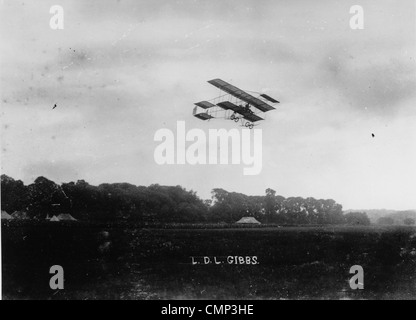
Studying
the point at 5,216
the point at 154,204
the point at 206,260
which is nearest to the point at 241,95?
the point at 154,204

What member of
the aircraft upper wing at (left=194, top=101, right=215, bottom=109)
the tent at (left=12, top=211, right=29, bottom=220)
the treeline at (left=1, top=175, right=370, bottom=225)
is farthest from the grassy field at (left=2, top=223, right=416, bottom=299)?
the aircraft upper wing at (left=194, top=101, right=215, bottom=109)

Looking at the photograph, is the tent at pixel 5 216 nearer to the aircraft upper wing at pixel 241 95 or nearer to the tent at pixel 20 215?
the tent at pixel 20 215

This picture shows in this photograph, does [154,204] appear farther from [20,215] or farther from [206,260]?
[20,215]

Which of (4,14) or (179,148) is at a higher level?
(4,14)

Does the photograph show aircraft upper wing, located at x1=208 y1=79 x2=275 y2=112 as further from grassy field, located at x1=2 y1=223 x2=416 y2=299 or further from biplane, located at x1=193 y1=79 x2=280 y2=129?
grassy field, located at x1=2 y1=223 x2=416 y2=299

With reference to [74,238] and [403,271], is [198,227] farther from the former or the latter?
[403,271]
